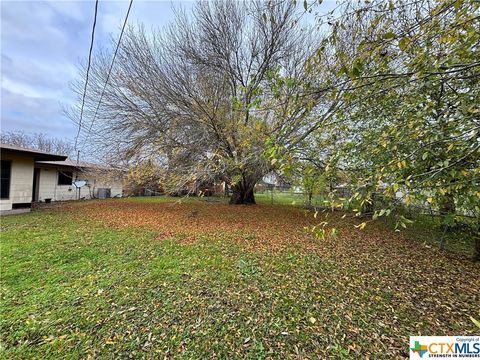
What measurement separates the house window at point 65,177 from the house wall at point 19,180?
193 inches

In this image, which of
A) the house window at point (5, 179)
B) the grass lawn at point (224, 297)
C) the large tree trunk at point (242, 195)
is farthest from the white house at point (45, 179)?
the large tree trunk at point (242, 195)

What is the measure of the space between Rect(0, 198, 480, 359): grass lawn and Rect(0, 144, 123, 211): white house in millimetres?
4114

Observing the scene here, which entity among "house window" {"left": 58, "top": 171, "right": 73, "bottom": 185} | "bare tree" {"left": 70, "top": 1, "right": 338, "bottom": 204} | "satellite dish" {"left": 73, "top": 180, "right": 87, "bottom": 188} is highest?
"bare tree" {"left": 70, "top": 1, "right": 338, "bottom": 204}

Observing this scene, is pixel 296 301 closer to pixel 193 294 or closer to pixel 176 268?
pixel 193 294

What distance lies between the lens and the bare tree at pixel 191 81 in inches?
292

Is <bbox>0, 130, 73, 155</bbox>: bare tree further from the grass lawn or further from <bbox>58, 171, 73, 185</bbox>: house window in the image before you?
the grass lawn

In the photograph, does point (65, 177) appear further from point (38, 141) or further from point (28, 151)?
point (38, 141)

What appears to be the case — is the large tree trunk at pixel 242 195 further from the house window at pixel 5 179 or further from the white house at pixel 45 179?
the house window at pixel 5 179

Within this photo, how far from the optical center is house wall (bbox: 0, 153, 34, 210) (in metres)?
8.02

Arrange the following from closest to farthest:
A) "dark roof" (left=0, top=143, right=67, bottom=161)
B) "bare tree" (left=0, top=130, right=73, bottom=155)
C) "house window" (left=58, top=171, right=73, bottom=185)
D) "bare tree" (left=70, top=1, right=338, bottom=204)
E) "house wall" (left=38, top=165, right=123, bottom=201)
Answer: "dark roof" (left=0, top=143, right=67, bottom=161) → "bare tree" (left=70, top=1, right=338, bottom=204) → "house wall" (left=38, top=165, right=123, bottom=201) → "house window" (left=58, top=171, right=73, bottom=185) → "bare tree" (left=0, top=130, right=73, bottom=155)

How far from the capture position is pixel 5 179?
7930 millimetres

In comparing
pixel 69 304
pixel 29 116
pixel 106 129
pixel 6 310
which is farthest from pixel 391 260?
pixel 29 116

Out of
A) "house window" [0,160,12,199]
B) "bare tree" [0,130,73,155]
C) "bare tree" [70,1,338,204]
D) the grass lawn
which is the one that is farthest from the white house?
"bare tree" [0,130,73,155]

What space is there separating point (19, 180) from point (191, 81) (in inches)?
307
